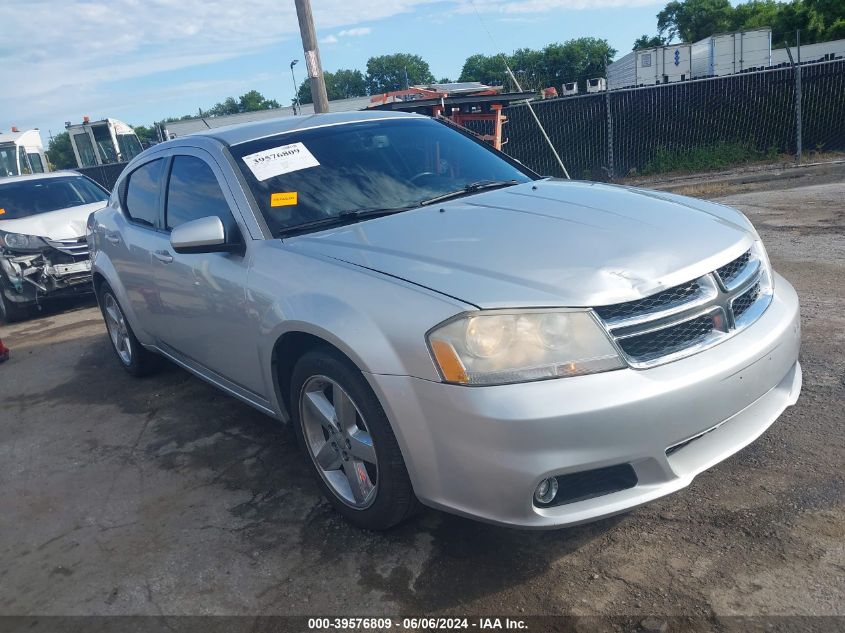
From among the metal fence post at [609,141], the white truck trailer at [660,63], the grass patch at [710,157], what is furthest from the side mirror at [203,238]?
the white truck trailer at [660,63]

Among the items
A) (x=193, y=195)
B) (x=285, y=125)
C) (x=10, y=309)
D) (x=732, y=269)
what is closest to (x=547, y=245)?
(x=732, y=269)

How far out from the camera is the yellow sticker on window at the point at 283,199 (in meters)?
3.47

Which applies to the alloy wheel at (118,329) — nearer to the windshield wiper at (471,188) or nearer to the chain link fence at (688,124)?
the windshield wiper at (471,188)

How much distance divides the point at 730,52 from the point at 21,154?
1189 inches

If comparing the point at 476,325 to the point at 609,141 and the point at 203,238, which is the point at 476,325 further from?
the point at 609,141

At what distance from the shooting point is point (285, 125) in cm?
408

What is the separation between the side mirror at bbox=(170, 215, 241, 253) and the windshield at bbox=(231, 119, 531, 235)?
0.22m

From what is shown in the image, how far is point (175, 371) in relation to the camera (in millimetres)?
5691

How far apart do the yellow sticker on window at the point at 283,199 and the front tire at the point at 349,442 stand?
0.87 meters

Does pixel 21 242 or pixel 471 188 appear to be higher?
pixel 471 188

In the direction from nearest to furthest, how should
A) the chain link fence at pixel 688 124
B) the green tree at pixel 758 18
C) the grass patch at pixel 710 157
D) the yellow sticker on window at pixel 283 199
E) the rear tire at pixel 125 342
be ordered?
1. the yellow sticker on window at pixel 283 199
2. the rear tire at pixel 125 342
3. the chain link fence at pixel 688 124
4. the grass patch at pixel 710 157
5. the green tree at pixel 758 18

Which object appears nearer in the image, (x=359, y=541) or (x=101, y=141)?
(x=359, y=541)

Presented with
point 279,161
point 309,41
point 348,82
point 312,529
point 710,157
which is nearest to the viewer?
point 312,529

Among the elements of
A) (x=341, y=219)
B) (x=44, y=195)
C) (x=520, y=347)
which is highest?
(x=341, y=219)
